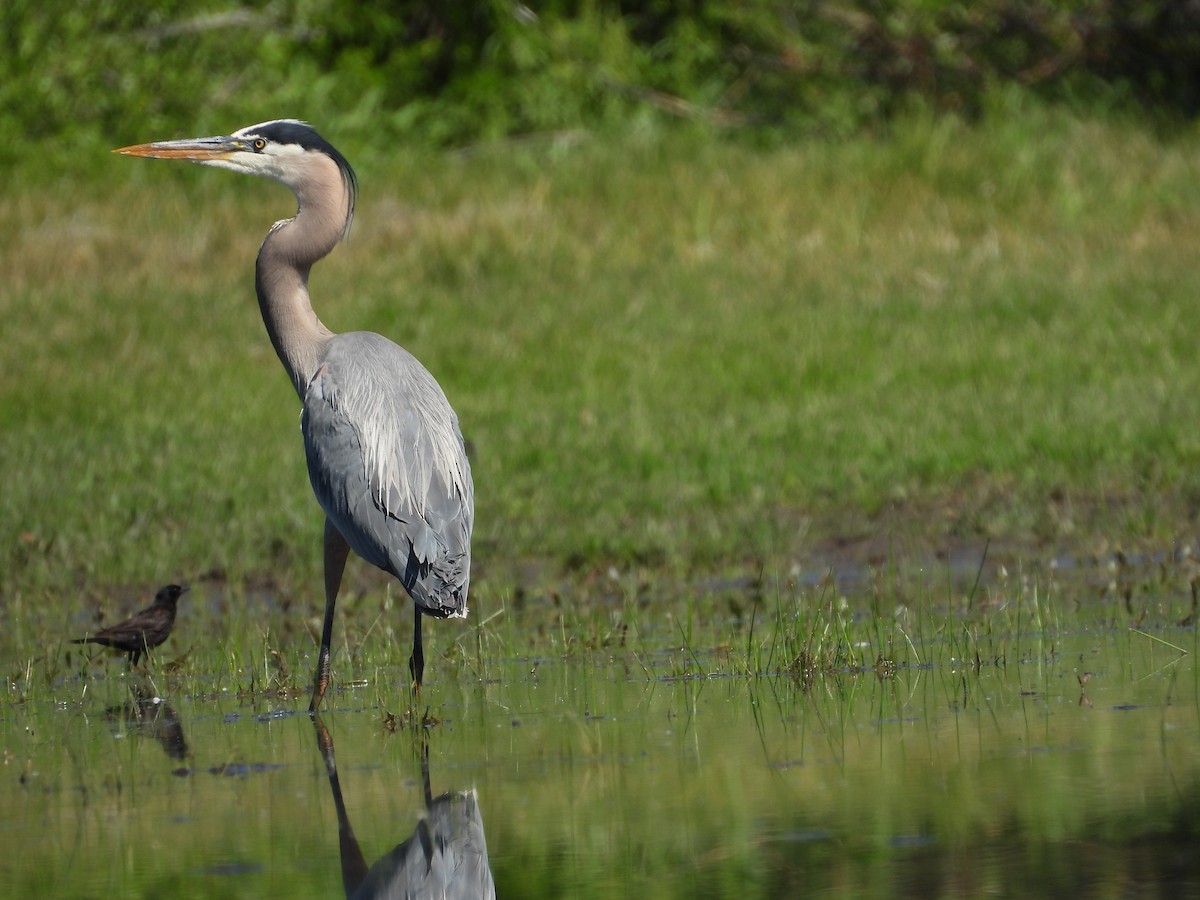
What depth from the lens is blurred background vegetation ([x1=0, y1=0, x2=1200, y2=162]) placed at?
17109 millimetres

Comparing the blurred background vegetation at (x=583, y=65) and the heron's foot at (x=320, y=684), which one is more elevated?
the blurred background vegetation at (x=583, y=65)

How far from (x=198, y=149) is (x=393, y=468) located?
189 centimetres

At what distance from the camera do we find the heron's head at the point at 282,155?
24.0 feet

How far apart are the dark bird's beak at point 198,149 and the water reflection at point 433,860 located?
3.58 m

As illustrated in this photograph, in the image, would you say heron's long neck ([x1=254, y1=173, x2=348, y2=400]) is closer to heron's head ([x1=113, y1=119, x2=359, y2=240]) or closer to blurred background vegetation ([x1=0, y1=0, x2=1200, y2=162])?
heron's head ([x1=113, y1=119, x2=359, y2=240])

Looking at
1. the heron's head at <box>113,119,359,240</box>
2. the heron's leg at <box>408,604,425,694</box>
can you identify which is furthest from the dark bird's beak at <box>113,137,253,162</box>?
the heron's leg at <box>408,604,425,694</box>

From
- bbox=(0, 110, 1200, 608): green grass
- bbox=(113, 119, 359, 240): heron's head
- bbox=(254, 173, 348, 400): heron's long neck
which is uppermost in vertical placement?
bbox=(113, 119, 359, 240): heron's head

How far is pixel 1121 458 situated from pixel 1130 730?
4784 mm

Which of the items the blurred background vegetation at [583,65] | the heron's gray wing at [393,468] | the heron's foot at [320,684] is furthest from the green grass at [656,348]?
the heron's foot at [320,684]

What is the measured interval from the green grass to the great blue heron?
4.64 feet

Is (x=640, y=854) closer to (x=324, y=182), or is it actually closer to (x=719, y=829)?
(x=719, y=829)

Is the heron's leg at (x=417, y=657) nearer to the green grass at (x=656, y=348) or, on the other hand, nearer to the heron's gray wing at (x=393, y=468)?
the heron's gray wing at (x=393, y=468)

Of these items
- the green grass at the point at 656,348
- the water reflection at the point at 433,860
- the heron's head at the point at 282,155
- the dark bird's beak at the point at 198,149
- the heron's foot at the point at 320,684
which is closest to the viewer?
the water reflection at the point at 433,860

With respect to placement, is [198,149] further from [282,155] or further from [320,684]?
[320,684]
